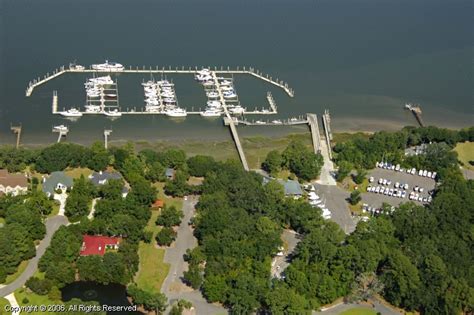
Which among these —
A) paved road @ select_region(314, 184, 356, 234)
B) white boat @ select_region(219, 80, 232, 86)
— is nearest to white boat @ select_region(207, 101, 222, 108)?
white boat @ select_region(219, 80, 232, 86)

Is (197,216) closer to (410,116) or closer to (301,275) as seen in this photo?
(301,275)

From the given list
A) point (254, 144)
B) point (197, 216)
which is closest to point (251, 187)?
point (197, 216)

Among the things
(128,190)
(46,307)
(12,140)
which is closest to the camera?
(46,307)

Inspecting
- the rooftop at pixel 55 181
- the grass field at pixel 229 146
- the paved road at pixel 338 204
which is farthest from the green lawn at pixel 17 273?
the paved road at pixel 338 204

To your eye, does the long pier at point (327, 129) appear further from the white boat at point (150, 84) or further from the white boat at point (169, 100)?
the white boat at point (150, 84)

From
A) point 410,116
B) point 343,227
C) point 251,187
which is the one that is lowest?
point 343,227

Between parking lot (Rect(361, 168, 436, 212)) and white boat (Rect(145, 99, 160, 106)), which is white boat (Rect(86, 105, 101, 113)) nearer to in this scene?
white boat (Rect(145, 99, 160, 106))

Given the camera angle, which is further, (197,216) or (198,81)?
(198,81)
